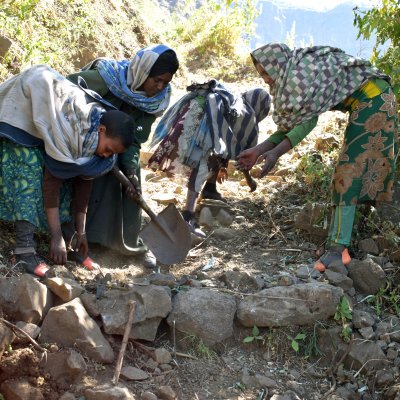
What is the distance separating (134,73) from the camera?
3.36 m

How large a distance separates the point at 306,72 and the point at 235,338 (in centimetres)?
152

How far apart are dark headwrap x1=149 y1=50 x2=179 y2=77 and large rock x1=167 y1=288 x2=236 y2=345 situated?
128cm

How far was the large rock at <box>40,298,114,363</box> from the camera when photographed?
2566 mm

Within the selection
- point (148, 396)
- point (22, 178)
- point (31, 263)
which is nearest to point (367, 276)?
point (148, 396)

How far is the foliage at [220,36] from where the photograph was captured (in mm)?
9055

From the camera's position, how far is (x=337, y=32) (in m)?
19.4

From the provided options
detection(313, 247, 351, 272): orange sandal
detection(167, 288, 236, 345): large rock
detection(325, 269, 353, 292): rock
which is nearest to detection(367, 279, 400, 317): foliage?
detection(325, 269, 353, 292): rock

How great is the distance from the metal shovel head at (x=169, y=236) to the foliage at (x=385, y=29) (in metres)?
1.93

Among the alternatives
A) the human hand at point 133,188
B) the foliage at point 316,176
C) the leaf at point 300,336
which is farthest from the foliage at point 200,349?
the foliage at point 316,176

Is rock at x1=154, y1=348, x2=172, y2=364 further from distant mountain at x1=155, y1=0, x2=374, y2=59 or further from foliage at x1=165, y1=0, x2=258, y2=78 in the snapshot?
distant mountain at x1=155, y1=0, x2=374, y2=59

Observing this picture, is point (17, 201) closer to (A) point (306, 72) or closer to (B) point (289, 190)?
(A) point (306, 72)

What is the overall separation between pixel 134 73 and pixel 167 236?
1008 millimetres

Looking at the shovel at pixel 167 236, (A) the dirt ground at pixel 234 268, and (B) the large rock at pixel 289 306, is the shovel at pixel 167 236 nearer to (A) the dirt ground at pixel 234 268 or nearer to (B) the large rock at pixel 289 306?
(A) the dirt ground at pixel 234 268

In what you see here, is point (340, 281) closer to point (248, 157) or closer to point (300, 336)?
point (300, 336)
